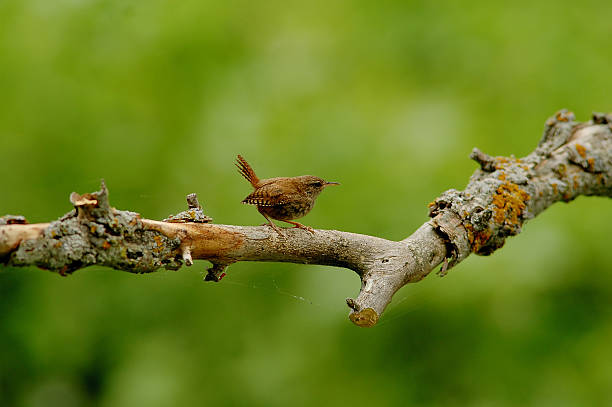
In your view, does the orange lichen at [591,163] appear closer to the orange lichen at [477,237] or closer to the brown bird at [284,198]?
the orange lichen at [477,237]

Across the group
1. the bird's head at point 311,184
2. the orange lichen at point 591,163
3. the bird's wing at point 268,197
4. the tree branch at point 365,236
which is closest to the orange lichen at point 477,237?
the tree branch at point 365,236

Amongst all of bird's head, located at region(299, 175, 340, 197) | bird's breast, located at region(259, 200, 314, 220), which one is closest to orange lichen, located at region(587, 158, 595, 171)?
bird's head, located at region(299, 175, 340, 197)

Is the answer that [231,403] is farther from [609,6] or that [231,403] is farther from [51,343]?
[609,6]

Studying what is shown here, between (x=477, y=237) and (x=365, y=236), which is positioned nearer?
(x=365, y=236)

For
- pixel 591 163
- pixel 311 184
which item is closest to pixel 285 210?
pixel 311 184

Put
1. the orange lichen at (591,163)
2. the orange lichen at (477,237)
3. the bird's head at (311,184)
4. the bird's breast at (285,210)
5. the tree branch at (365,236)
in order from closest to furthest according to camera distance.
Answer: the tree branch at (365,236)
the orange lichen at (477,237)
the bird's breast at (285,210)
the bird's head at (311,184)
the orange lichen at (591,163)

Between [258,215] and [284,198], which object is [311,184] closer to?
[284,198]

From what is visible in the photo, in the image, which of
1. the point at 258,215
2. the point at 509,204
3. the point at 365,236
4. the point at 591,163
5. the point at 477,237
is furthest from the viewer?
the point at 258,215
